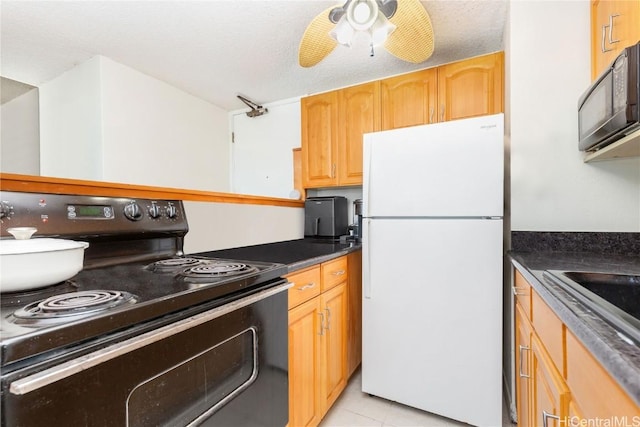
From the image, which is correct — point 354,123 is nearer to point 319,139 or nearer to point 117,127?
point 319,139

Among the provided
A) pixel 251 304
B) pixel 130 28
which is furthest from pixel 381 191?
pixel 130 28

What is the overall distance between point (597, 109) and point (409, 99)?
1151mm

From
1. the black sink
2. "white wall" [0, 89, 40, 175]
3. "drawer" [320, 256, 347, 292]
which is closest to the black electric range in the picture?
"drawer" [320, 256, 347, 292]

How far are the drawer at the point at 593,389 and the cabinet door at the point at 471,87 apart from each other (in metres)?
1.66

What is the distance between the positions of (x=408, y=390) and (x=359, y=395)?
1.10ft

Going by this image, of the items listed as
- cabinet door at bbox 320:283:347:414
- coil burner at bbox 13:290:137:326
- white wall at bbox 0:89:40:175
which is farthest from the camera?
white wall at bbox 0:89:40:175

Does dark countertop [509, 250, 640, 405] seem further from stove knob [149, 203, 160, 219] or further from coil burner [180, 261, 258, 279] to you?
stove knob [149, 203, 160, 219]

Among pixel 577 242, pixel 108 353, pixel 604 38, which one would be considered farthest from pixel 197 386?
pixel 604 38

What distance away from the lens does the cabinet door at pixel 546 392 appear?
26.1 inches

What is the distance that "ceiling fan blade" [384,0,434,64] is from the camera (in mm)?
1312

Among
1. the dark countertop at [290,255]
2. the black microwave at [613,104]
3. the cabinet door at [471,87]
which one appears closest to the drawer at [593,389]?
the black microwave at [613,104]

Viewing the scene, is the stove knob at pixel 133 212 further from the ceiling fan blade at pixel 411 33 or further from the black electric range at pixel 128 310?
the ceiling fan blade at pixel 411 33

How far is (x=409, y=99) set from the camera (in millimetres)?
2080

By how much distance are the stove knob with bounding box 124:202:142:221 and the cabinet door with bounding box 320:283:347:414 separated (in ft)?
2.93
